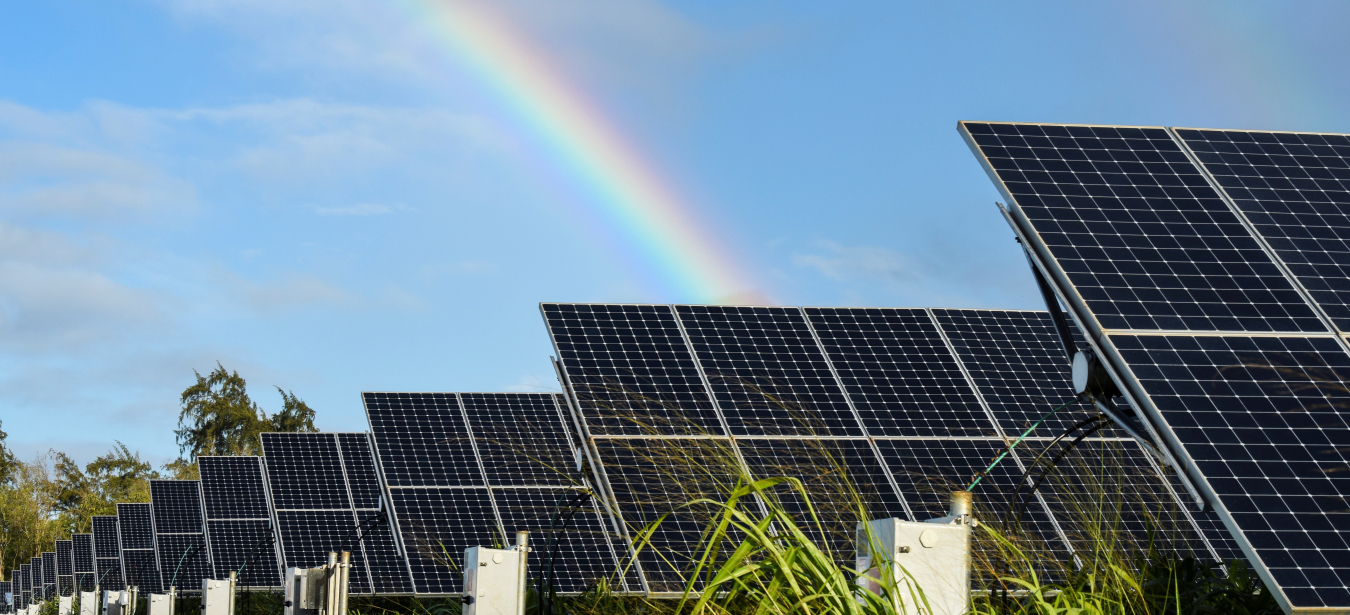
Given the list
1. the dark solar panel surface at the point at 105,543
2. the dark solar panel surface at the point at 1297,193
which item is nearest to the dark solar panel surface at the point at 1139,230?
the dark solar panel surface at the point at 1297,193

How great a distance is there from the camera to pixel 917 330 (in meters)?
16.1

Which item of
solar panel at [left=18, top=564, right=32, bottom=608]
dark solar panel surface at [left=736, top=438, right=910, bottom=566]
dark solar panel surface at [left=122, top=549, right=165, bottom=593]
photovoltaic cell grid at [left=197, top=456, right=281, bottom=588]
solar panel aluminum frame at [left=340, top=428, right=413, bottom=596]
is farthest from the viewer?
solar panel at [left=18, top=564, right=32, bottom=608]

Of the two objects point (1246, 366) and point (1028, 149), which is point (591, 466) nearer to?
point (1028, 149)

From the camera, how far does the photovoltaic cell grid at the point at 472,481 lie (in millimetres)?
19469

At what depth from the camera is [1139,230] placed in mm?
9031

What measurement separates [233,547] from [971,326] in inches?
805

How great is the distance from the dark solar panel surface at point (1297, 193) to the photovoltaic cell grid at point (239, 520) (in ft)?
69.5

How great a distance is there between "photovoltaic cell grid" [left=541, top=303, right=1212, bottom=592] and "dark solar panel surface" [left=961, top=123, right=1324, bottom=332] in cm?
225

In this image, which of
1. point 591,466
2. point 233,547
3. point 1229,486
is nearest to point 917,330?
point 591,466

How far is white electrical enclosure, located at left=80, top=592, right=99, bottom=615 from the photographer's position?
860 inches

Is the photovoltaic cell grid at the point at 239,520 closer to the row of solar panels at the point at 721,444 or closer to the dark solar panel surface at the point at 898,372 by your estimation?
the row of solar panels at the point at 721,444

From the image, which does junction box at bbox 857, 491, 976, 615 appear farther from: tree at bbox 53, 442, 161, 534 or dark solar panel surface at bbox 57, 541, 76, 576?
tree at bbox 53, 442, 161, 534

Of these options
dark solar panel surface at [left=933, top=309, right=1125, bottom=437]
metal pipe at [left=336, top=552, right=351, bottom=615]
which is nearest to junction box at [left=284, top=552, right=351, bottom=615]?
metal pipe at [left=336, top=552, right=351, bottom=615]

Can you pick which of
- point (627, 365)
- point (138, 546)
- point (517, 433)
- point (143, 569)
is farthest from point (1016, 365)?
point (138, 546)
